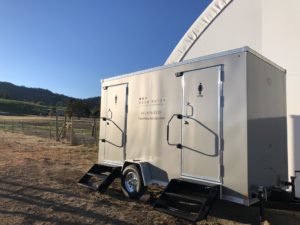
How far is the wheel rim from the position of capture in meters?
7.02

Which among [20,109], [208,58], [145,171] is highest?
[20,109]

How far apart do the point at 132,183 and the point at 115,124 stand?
64.1 inches

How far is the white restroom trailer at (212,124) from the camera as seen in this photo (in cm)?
529

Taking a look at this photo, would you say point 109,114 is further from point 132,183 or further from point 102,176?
point 132,183

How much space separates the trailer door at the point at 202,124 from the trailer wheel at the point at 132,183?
3.94 feet

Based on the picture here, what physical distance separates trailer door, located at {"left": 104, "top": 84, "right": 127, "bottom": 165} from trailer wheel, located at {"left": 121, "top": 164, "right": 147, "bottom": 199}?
47 cm

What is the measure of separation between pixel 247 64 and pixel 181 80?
148cm

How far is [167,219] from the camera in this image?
578cm

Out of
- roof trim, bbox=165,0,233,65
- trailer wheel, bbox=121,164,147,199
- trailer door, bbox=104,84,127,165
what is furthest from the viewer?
roof trim, bbox=165,0,233,65

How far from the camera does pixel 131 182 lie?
7.18 metres

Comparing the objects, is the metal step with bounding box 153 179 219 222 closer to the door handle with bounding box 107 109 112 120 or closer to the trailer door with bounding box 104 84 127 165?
the trailer door with bounding box 104 84 127 165

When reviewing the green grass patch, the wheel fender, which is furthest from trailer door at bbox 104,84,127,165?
the green grass patch

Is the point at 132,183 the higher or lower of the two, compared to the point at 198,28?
lower

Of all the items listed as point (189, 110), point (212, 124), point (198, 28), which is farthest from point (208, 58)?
point (198, 28)
